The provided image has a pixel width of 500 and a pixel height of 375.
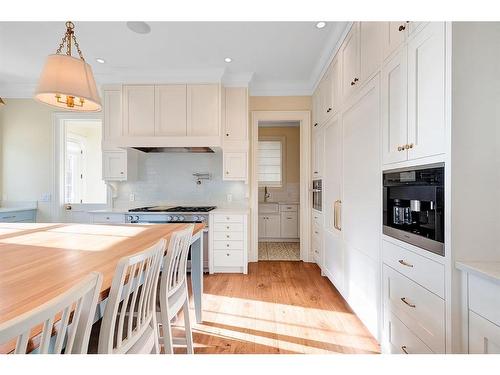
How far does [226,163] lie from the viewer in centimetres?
341

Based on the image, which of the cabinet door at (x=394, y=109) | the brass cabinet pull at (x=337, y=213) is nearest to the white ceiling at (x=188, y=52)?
the cabinet door at (x=394, y=109)

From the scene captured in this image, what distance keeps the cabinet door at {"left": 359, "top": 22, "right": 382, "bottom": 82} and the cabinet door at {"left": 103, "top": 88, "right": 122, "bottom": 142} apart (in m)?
3.04

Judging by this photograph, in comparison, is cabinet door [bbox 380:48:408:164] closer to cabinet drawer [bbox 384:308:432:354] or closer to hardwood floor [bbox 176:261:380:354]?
cabinet drawer [bbox 384:308:432:354]

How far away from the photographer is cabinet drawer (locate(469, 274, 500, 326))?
845mm

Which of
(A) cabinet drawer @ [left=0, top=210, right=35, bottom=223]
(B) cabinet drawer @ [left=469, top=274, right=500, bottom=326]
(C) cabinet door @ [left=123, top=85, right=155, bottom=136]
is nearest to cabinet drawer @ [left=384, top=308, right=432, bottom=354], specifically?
(B) cabinet drawer @ [left=469, top=274, right=500, bottom=326]

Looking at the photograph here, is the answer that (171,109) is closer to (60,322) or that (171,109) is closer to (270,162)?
(270,162)

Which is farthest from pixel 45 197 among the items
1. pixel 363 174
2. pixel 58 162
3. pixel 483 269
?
pixel 483 269

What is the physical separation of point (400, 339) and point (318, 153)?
2325mm

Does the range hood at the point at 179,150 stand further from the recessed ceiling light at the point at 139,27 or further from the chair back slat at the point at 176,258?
the chair back slat at the point at 176,258

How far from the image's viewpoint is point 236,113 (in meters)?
3.42

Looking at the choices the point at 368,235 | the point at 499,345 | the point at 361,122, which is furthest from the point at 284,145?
the point at 499,345

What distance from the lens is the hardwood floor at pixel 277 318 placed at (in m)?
1.68
